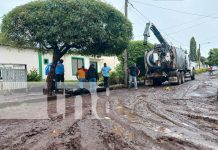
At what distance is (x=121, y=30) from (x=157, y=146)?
11.9 m

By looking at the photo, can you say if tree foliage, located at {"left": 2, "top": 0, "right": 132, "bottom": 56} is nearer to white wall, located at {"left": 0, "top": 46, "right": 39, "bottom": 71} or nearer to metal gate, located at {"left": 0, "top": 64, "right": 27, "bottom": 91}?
metal gate, located at {"left": 0, "top": 64, "right": 27, "bottom": 91}

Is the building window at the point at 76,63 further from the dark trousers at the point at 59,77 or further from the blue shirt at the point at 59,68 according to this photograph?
the blue shirt at the point at 59,68

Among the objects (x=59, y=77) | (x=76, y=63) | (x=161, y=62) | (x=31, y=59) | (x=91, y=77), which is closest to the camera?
(x=59, y=77)

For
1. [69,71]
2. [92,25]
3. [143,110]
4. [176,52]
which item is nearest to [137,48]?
[176,52]

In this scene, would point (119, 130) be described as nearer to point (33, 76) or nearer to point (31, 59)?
point (33, 76)

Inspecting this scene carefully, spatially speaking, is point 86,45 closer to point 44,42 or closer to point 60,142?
point 44,42

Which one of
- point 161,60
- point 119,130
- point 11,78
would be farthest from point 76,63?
point 119,130

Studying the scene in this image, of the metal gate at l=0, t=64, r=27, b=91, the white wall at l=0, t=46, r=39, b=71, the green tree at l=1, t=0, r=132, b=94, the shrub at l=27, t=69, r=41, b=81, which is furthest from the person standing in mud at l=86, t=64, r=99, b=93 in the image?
the shrub at l=27, t=69, r=41, b=81

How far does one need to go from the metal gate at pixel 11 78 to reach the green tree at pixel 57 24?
11.3ft

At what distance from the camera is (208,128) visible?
298 inches

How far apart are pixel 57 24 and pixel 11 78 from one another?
601cm

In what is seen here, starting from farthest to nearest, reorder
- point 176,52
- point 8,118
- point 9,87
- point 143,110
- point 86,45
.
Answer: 1. point 176,52
2. point 9,87
3. point 86,45
4. point 143,110
5. point 8,118

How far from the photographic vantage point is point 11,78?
1877cm

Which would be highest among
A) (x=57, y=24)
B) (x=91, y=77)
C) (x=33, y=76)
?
(x=57, y=24)
